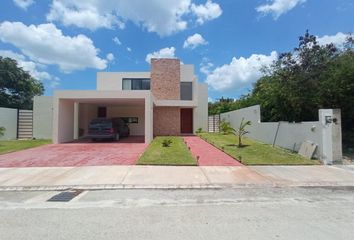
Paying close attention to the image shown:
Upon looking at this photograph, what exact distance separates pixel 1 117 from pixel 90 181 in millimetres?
16443

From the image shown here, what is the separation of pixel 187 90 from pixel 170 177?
2100cm

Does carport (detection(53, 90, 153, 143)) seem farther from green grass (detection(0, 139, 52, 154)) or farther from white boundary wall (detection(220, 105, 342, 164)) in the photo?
white boundary wall (detection(220, 105, 342, 164))

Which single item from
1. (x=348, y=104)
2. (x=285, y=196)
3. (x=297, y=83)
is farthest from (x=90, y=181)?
Answer: (x=348, y=104)

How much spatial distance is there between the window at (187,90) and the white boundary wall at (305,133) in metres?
9.32

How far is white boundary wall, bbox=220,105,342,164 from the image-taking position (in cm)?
1210

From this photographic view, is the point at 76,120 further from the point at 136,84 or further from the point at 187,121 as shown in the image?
the point at 187,121

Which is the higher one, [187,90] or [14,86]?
[14,86]

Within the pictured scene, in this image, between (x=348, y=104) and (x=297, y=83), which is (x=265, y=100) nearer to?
(x=297, y=83)

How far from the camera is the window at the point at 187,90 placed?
97.4 ft

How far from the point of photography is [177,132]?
2703cm

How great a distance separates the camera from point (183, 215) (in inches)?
226

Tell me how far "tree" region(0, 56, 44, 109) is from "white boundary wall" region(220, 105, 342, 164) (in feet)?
101

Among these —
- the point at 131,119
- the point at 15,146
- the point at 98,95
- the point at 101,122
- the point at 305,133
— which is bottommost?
the point at 15,146

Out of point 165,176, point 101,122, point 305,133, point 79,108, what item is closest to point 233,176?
point 165,176
